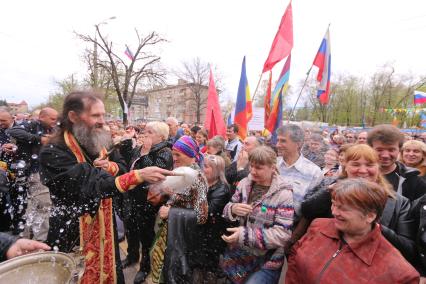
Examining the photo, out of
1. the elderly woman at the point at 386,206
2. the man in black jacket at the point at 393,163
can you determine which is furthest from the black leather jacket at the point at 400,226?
the man in black jacket at the point at 393,163

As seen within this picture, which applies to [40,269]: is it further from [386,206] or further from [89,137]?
[386,206]

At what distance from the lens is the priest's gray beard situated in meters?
2.29

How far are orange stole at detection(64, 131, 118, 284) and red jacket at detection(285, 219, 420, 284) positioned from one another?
1571 millimetres

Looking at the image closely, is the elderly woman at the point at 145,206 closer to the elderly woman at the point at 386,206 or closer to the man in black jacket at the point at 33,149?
the elderly woman at the point at 386,206

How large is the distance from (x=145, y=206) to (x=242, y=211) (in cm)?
159

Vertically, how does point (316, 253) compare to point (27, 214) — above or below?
above

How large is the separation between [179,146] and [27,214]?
3.80m

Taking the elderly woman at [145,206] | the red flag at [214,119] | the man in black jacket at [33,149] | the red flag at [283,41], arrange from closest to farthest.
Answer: the elderly woman at [145,206]
the man in black jacket at [33,149]
the red flag at [283,41]
the red flag at [214,119]

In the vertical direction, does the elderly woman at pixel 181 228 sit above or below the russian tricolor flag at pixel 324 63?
below

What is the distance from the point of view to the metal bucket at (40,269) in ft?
4.84

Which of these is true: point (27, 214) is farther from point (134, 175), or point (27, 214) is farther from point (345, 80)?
point (345, 80)

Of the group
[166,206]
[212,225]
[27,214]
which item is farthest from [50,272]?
[27,214]

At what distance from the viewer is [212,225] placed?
3111mm

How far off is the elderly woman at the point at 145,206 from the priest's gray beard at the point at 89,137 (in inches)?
42.1
